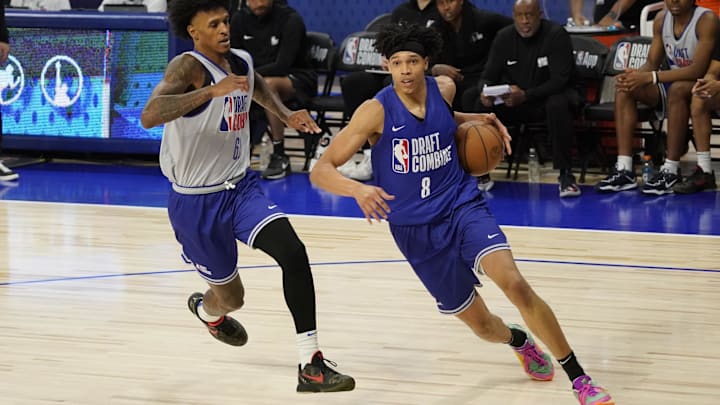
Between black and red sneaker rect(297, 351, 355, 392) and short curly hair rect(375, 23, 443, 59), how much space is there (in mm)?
1224

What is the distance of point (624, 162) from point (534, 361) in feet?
16.5

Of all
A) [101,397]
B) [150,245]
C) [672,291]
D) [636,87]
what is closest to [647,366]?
[672,291]

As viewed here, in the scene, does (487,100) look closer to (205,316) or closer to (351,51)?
(351,51)

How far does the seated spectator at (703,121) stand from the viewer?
8922 mm

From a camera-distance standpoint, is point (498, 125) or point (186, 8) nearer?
point (498, 125)

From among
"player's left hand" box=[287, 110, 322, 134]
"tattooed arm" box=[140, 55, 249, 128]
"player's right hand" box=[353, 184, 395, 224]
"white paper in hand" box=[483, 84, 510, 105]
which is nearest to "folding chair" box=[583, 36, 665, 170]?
"white paper in hand" box=[483, 84, 510, 105]

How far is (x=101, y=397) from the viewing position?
456 centimetres

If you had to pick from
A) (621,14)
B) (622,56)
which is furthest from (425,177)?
(621,14)

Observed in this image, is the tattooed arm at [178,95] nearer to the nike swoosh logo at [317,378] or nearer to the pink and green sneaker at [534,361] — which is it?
the nike swoosh logo at [317,378]

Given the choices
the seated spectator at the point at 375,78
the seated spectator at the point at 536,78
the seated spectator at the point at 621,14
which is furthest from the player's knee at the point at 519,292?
the seated spectator at the point at 621,14

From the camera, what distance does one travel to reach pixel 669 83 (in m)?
9.51

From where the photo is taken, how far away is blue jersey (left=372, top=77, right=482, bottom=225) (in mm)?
4504

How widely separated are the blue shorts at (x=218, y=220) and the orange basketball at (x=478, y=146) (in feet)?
2.52

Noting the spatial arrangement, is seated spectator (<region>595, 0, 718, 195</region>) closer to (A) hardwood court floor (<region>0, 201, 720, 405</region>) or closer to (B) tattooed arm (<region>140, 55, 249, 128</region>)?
(A) hardwood court floor (<region>0, 201, 720, 405</region>)
